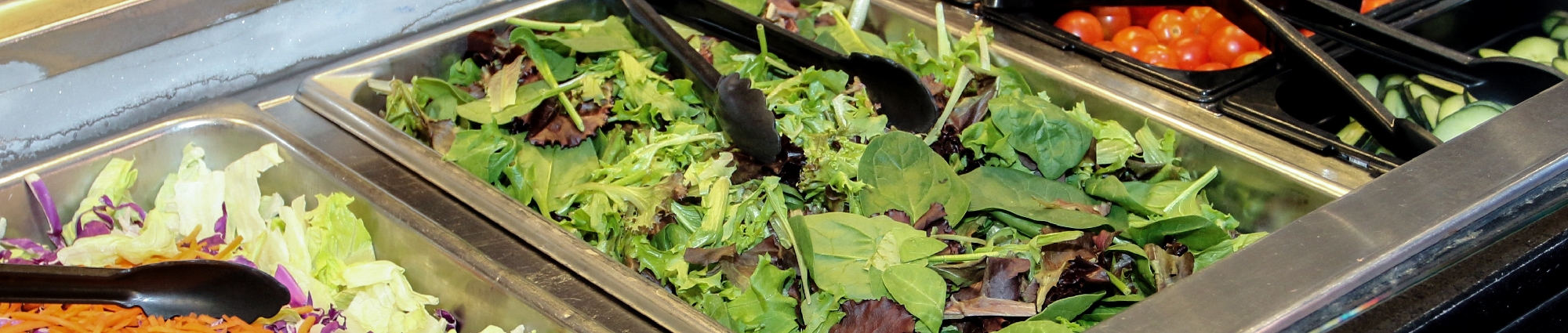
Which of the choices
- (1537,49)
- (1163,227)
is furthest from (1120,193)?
(1537,49)

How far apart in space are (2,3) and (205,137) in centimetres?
30

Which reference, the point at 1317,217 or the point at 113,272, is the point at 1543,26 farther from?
the point at 113,272

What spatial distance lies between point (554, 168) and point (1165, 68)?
0.99m

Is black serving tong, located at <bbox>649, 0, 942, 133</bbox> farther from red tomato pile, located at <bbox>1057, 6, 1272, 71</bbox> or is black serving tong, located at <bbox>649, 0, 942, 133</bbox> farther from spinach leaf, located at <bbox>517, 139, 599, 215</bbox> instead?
red tomato pile, located at <bbox>1057, 6, 1272, 71</bbox>

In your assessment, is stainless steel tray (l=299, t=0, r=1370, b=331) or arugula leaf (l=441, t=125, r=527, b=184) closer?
stainless steel tray (l=299, t=0, r=1370, b=331)

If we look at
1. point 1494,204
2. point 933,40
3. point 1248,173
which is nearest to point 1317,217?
point 1494,204

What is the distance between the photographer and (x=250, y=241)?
4.79 feet

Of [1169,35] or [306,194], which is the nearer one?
[306,194]

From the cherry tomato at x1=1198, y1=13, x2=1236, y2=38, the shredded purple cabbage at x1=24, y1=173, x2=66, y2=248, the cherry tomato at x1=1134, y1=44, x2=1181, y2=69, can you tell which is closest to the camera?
the shredded purple cabbage at x1=24, y1=173, x2=66, y2=248

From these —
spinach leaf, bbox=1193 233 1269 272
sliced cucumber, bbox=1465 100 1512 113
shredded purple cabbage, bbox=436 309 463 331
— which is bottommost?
shredded purple cabbage, bbox=436 309 463 331

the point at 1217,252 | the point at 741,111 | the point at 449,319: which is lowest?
the point at 449,319

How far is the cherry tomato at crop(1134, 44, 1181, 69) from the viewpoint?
196cm

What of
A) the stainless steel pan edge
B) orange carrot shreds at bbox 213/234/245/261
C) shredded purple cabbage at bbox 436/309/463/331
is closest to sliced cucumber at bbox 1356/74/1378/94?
the stainless steel pan edge

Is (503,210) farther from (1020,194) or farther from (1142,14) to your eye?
(1142,14)
